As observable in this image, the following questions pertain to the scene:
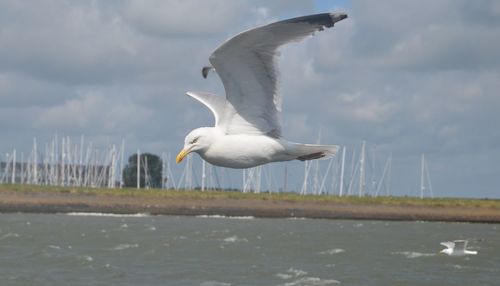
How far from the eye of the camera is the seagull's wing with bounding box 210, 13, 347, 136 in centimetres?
1005

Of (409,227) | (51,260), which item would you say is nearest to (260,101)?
(51,260)

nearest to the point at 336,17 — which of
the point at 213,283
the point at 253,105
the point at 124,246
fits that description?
the point at 253,105

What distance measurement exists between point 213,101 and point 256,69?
5.32 ft

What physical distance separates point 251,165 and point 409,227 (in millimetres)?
66186

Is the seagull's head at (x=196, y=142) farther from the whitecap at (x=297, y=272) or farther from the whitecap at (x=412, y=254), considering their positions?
the whitecap at (x=412, y=254)

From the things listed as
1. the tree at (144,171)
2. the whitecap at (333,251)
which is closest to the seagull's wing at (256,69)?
the whitecap at (333,251)

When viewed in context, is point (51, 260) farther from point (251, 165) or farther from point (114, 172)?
point (114, 172)

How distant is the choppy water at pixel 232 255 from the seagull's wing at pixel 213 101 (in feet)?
83.0

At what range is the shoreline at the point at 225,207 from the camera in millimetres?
87438

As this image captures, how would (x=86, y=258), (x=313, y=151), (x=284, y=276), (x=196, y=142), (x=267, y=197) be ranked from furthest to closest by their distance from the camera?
(x=267, y=197) < (x=86, y=258) < (x=284, y=276) < (x=313, y=151) < (x=196, y=142)

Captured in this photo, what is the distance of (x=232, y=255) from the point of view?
48.9 m

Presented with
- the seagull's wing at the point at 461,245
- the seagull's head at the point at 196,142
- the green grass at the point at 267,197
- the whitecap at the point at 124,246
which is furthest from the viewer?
the green grass at the point at 267,197

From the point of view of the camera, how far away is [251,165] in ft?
34.5

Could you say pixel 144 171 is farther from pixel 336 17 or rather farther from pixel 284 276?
pixel 336 17
